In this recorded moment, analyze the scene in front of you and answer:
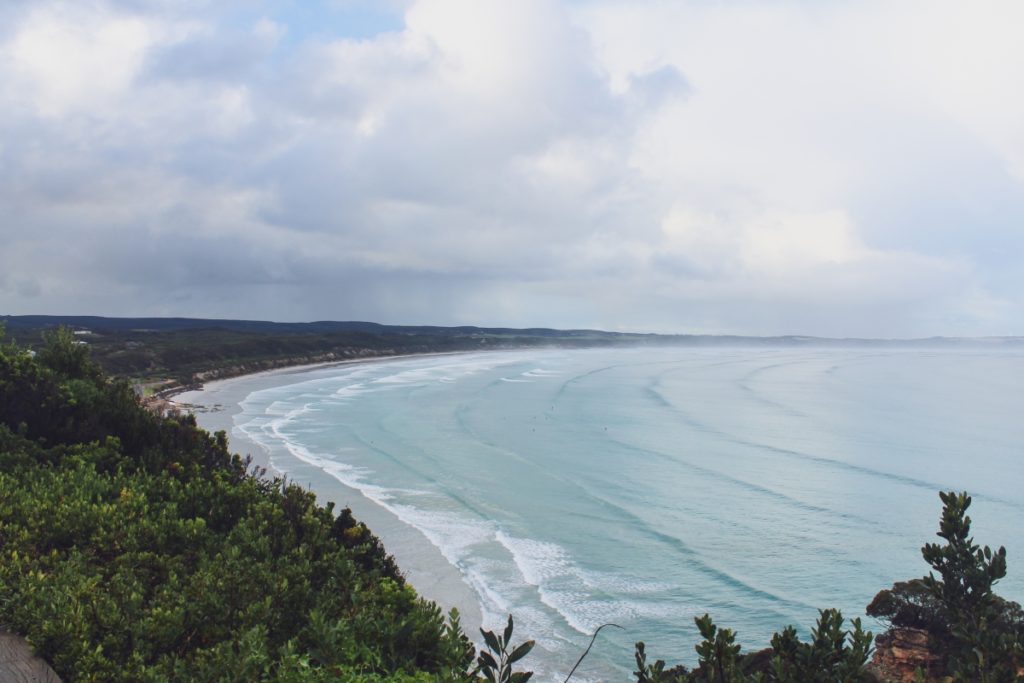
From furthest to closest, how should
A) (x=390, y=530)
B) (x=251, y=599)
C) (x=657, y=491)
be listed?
(x=657, y=491), (x=390, y=530), (x=251, y=599)

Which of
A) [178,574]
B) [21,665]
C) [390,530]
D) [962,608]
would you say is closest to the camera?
[21,665]

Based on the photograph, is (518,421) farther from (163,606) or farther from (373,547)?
(163,606)

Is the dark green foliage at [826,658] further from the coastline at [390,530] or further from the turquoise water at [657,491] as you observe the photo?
the turquoise water at [657,491]

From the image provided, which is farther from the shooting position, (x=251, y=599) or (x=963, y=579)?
(x=251, y=599)

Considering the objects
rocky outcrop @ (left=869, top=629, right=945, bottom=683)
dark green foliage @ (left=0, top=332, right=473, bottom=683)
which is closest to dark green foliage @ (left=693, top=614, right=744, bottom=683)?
dark green foliage @ (left=0, top=332, right=473, bottom=683)

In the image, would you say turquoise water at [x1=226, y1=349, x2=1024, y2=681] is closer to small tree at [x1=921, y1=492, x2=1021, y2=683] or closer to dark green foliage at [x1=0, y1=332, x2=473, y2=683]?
dark green foliage at [x1=0, y1=332, x2=473, y2=683]

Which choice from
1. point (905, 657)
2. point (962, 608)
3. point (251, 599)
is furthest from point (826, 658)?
point (251, 599)

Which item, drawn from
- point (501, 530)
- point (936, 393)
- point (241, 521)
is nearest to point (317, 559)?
point (241, 521)

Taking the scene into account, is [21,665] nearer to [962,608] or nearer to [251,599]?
[251,599]
